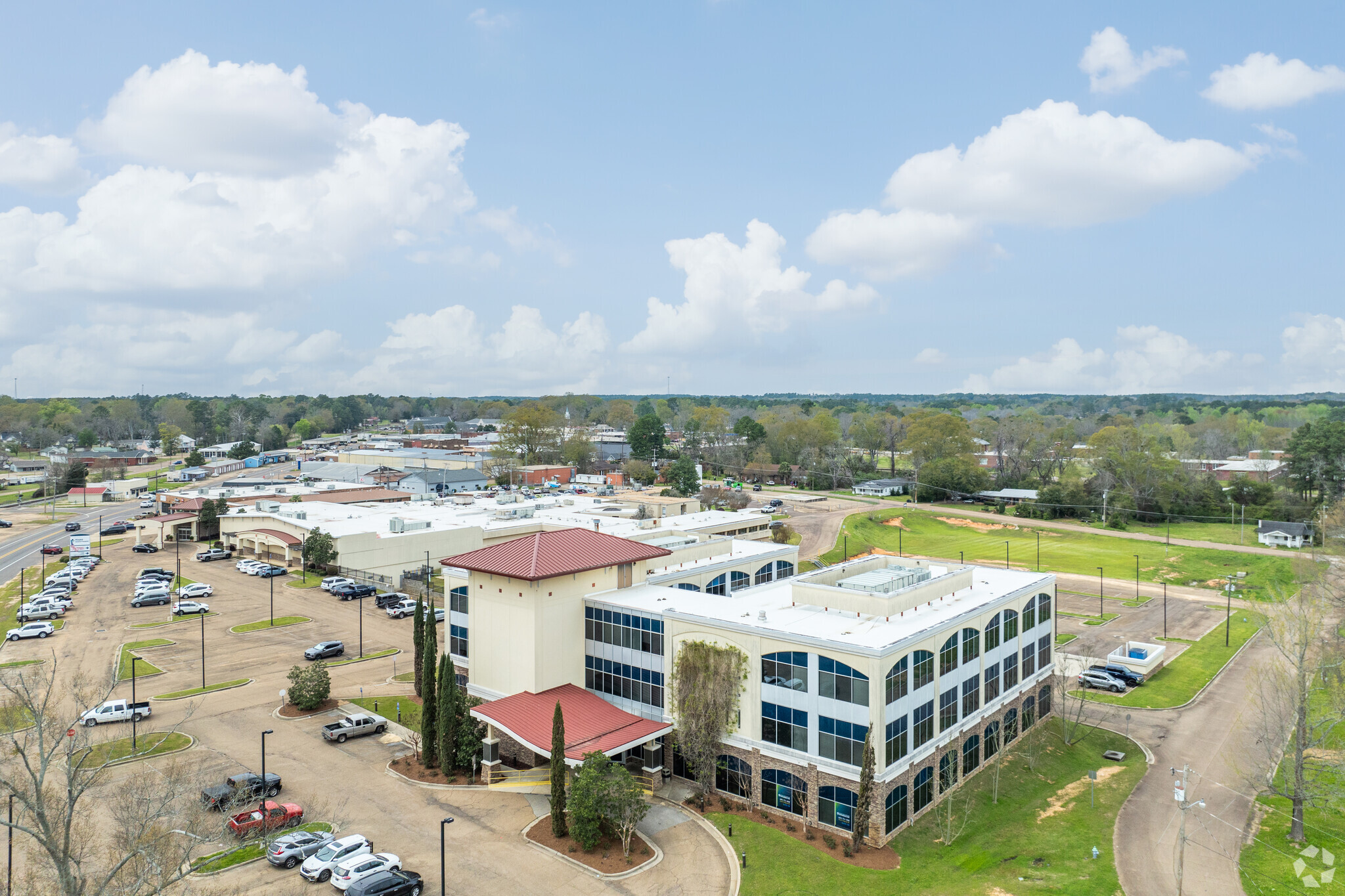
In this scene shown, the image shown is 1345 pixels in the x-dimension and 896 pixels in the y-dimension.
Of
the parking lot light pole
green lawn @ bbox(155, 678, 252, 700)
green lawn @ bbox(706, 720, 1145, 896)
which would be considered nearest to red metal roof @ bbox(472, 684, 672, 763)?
green lawn @ bbox(706, 720, 1145, 896)

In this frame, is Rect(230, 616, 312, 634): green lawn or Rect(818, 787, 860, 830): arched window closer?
Rect(818, 787, 860, 830): arched window

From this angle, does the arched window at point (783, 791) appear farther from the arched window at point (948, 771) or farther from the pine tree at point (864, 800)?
the arched window at point (948, 771)

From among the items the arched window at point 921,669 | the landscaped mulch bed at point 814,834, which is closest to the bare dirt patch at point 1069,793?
the arched window at point 921,669

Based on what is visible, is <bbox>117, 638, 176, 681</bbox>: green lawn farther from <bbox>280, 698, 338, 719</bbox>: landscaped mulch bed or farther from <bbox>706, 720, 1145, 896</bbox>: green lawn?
<bbox>706, 720, 1145, 896</bbox>: green lawn

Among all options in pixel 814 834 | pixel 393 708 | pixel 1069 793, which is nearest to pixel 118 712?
pixel 393 708

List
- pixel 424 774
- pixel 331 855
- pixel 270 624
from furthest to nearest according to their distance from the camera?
pixel 270 624
pixel 424 774
pixel 331 855

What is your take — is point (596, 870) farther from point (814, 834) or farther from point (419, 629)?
point (419, 629)
